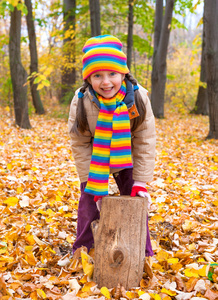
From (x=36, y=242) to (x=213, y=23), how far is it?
595 centimetres

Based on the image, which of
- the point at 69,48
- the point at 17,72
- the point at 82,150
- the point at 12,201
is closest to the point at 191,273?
the point at 82,150

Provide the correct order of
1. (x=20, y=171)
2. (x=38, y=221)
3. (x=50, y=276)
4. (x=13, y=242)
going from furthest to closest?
1. (x=20, y=171)
2. (x=38, y=221)
3. (x=13, y=242)
4. (x=50, y=276)

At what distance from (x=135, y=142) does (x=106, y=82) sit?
0.50m

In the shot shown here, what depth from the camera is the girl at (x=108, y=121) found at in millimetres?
1739

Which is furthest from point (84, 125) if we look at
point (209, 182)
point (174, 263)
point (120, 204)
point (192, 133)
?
point (192, 133)

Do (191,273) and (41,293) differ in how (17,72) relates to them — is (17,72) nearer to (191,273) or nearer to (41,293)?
(41,293)

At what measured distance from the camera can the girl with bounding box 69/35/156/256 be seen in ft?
5.71

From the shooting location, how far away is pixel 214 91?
6324mm

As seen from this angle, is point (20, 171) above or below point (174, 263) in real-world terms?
above

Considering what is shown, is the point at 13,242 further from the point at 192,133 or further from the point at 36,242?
the point at 192,133

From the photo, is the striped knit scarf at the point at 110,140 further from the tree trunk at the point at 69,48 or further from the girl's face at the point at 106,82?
the tree trunk at the point at 69,48

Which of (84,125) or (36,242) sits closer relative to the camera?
(84,125)

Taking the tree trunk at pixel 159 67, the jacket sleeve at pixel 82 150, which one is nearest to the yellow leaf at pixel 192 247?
the jacket sleeve at pixel 82 150

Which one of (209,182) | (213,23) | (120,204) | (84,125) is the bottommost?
(209,182)
